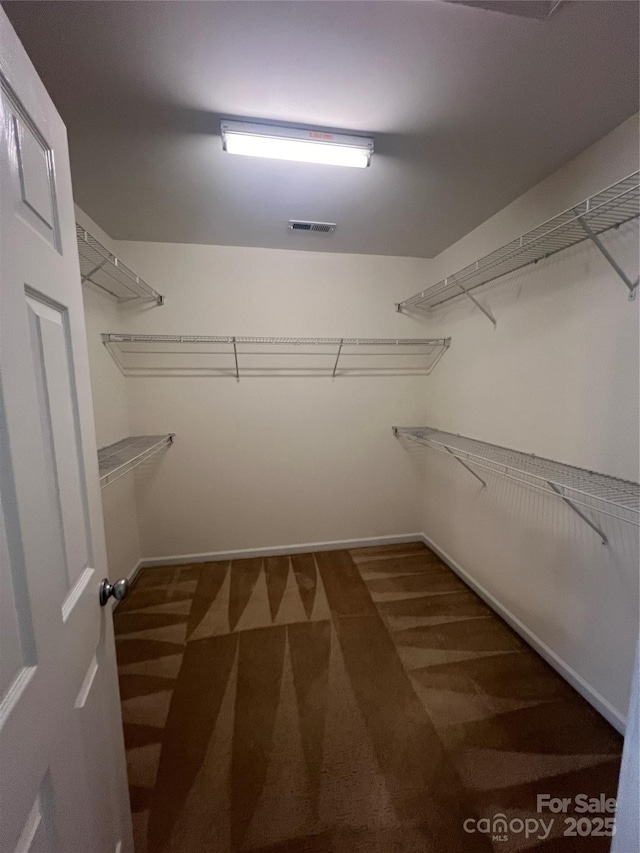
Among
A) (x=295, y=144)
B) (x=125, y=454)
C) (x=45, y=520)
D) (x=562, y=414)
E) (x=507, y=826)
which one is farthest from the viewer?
(x=125, y=454)

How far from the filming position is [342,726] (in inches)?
55.6

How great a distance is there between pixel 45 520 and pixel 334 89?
1.53 meters

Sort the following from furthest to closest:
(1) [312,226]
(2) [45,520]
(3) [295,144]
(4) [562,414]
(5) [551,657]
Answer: (1) [312,226] → (5) [551,657] → (4) [562,414] → (3) [295,144] → (2) [45,520]

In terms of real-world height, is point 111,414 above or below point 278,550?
above

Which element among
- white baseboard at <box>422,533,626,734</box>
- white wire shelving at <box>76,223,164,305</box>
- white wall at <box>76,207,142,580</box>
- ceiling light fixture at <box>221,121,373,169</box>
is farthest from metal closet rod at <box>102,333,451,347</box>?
white baseboard at <box>422,533,626,734</box>

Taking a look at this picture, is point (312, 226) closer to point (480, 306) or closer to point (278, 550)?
point (480, 306)

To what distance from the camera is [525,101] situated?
1155mm

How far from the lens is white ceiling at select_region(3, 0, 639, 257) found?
0.90 m

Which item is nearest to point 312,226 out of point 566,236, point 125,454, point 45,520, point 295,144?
point 295,144

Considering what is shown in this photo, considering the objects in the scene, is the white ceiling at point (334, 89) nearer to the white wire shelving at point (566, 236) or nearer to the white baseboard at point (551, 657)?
the white wire shelving at point (566, 236)

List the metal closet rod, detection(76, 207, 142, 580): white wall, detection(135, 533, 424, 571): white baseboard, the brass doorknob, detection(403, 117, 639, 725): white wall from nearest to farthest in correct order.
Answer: the brass doorknob < detection(403, 117, 639, 725): white wall < detection(76, 207, 142, 580): white wall < the metal closet rod < detection(135, 533, 424, 571): white baseboard

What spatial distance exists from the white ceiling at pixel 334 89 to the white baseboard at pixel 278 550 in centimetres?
244

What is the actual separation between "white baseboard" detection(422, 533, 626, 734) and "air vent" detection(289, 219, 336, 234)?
100 inches

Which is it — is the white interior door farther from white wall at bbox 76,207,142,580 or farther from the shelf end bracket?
the shelf end bracket
